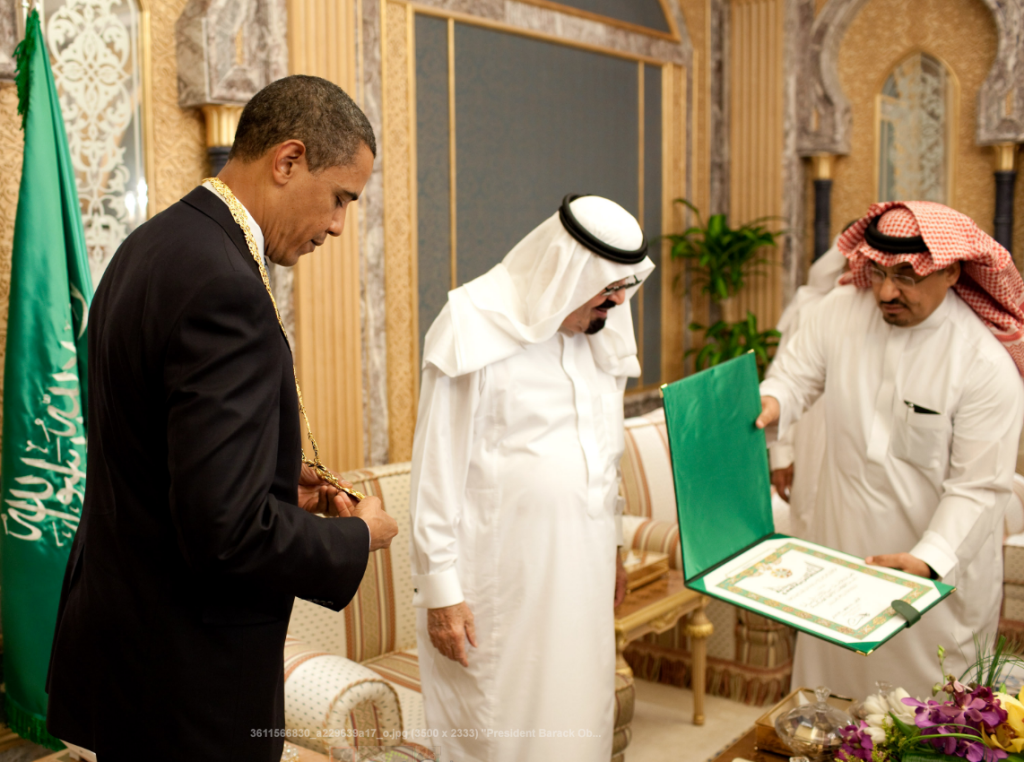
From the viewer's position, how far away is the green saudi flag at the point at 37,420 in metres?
2.60

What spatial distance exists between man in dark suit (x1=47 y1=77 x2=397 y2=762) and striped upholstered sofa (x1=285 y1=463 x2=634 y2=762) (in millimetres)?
875

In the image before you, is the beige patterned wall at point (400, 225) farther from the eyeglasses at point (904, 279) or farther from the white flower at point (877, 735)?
the white flower at point (877, 735)

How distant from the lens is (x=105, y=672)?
1339mm

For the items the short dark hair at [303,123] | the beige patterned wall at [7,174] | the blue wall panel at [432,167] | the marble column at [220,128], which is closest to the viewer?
the short dark hair at [303,123]

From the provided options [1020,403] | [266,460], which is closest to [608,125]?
[1020,403]

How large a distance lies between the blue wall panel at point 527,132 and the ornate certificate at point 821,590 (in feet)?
8.93

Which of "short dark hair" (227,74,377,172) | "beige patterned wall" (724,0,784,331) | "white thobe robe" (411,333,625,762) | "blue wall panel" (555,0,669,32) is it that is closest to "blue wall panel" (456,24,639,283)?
"blue wall panel" (555,0,669,32)

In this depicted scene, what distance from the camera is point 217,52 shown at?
3.38 m

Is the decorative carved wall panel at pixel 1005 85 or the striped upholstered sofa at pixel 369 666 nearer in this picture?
the striped upholstered sofa at pixel 369 666

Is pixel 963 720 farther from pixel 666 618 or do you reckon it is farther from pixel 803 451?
pixel 803 451

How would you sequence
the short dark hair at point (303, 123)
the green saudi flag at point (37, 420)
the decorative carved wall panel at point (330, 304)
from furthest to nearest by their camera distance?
the decorative carved wall panel at point (330, 304) < the green saudi flag at point (37, 420) < the short dark hair at point (303, 123)

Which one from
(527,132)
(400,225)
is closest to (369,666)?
(400,225)

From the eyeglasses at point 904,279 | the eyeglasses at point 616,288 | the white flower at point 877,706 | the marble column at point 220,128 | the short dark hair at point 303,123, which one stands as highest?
the marble column at point 220,128

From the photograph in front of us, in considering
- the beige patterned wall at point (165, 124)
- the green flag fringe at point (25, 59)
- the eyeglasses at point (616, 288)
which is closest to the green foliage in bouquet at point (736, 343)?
the beige patterned wall at point (165, 124)
